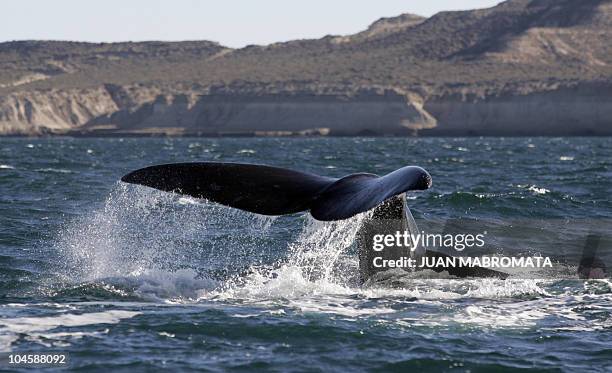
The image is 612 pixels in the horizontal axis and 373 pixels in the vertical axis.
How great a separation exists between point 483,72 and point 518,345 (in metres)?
140

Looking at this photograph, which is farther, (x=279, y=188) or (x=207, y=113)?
(x=207, y=113)

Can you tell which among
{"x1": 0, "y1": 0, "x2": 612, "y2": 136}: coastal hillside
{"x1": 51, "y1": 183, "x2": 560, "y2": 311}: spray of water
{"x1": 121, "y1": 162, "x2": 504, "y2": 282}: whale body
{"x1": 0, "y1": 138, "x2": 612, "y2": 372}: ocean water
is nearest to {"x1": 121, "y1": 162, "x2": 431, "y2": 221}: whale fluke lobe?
{"x1": 121, "y1": 162, "x2": 504, "y2": 282}: whale body

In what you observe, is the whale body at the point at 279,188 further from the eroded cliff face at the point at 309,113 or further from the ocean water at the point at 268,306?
the eroded cliff face at the point at 309,113

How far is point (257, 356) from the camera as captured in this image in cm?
873

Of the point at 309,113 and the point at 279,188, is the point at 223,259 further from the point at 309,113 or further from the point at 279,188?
the point at 309,113

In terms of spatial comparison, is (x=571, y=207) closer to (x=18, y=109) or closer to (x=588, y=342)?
(x=588, y=342)

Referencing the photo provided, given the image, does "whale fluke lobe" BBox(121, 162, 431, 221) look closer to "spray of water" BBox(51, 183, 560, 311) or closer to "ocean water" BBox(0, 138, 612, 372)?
"spray of water" BBox(51, 183, 560, 311)

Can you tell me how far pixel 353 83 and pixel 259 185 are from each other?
133m

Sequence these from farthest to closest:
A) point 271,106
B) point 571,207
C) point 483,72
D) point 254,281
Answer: point 483,72
point 271,106
point 571,207
point 254,281

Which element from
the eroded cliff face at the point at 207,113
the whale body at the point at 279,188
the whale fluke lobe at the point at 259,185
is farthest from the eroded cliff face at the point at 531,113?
the whale fluke lobe at the point at 259,185

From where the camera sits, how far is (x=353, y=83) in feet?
465

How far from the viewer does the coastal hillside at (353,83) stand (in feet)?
412

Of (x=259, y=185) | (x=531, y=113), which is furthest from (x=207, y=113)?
(x=259, y=185)

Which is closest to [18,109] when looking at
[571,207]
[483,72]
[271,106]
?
[271,106]
